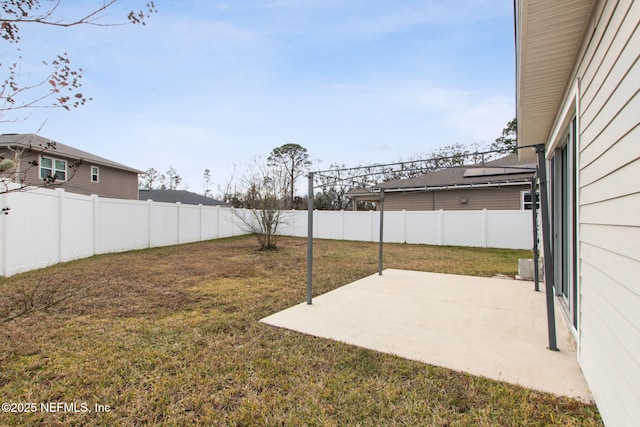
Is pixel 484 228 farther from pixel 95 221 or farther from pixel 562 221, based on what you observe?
pixel 95 221

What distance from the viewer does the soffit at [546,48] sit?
6.56 feet

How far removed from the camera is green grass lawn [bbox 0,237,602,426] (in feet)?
6.18

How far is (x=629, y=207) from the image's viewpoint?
1.47 m

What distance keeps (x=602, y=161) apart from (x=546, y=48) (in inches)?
45.0

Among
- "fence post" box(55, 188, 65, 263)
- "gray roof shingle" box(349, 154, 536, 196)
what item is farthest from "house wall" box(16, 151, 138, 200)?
"gray roof shingle" box(349, 154, 536, 196)

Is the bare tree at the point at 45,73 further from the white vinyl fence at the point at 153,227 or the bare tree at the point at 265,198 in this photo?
the bare tree at the point at 265,198

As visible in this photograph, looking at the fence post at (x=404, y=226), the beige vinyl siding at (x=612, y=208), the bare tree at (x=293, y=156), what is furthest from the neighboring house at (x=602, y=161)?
the bare tree at (x=293, y=156)

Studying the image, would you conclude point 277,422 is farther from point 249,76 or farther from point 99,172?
point 99,172

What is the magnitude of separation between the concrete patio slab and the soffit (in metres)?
2.48

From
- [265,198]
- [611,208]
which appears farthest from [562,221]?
[265,198]

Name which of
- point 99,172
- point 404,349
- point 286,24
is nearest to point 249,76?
point 286,24

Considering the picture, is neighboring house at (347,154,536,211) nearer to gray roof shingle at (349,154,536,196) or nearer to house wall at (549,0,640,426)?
gray roof shingle at (349,154,536,196)

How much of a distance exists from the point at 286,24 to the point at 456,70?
459cm

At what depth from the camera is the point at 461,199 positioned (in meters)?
13.5
